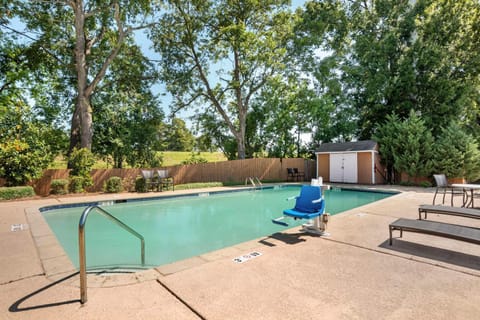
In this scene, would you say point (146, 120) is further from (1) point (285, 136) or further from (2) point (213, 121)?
(1) point (285, 136)

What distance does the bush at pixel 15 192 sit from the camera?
8274 mm

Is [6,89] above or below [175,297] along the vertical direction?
above

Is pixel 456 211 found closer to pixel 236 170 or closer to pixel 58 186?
pixel 236 170

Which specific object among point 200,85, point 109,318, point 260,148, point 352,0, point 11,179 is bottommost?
point 109,318

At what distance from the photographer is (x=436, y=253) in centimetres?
326

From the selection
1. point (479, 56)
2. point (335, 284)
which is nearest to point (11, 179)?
point (335, 284)

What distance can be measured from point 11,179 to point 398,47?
21834 mm

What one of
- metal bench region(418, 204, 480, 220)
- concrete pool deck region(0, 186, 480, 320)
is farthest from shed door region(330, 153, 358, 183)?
concrete pool deck region(0, 186, 480, 320)

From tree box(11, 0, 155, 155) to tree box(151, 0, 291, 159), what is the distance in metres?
2.61

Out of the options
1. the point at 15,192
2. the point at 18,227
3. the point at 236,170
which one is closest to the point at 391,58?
the point at 236,170

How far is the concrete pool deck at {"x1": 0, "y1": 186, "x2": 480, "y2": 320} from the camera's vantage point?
1954 millimetres

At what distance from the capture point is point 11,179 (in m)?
9.06

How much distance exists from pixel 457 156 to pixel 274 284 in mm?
14149

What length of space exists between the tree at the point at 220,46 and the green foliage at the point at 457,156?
1017 cm
